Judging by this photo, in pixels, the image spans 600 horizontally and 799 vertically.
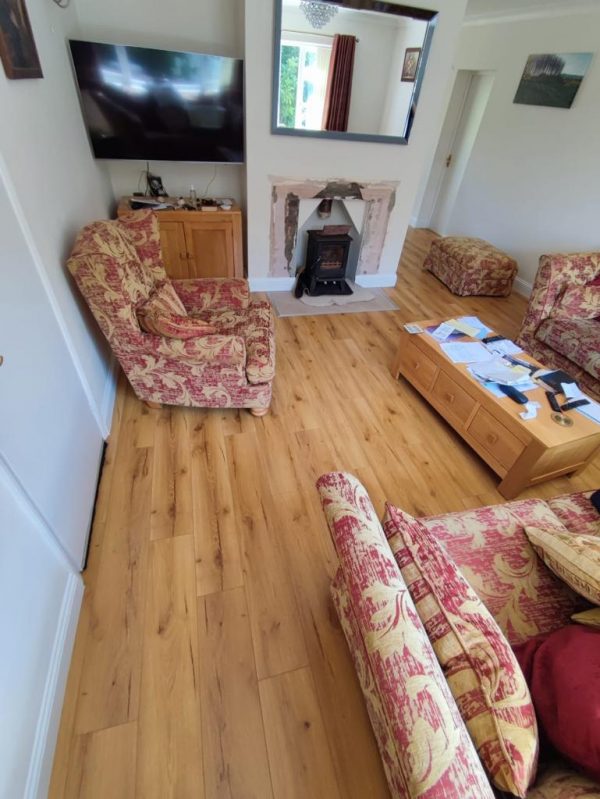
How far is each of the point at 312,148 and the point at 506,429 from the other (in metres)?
2.64

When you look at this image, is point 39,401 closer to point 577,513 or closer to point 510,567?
point 510,567

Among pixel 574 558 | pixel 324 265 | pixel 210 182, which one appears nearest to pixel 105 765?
pixel 574 558

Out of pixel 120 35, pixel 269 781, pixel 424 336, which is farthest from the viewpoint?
pixel 120 35

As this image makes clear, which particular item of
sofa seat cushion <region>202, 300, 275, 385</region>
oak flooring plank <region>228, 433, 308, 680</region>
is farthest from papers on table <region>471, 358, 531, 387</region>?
oak flooring plank <region>228, 433, 308, 680</region>

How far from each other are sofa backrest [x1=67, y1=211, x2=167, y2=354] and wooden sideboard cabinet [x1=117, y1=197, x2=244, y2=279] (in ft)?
3.35

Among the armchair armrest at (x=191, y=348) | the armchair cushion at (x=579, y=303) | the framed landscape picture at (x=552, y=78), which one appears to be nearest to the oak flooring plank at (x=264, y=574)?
the armchair armrest at (x=191, y=348)

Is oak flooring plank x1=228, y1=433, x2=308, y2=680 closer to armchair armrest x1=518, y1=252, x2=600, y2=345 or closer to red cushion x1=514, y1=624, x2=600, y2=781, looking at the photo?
red cushion x1=514, y1=624, x2=600, y2=781

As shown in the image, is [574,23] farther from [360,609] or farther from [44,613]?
[44,613]

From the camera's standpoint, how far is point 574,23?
3.30m

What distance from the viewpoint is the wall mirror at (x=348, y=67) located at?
2557mm

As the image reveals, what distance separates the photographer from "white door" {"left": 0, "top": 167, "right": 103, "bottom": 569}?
1.10 m

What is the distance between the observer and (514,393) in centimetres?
188

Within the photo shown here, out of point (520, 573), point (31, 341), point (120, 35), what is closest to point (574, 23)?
point (120, 35)

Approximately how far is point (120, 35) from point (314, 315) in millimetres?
2448
